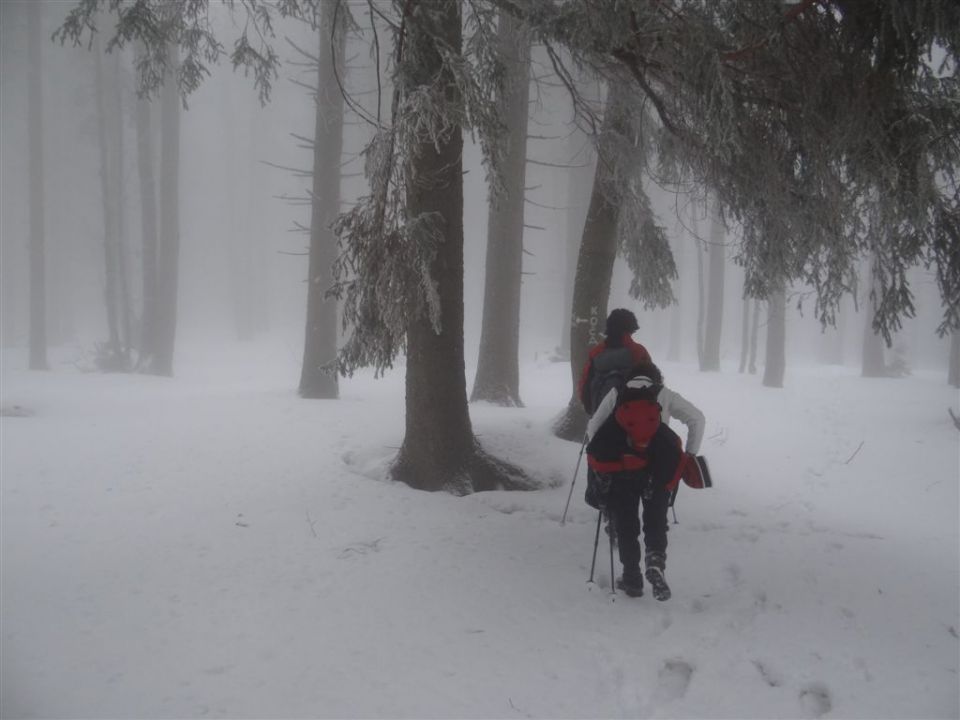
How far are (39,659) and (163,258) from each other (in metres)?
16.2

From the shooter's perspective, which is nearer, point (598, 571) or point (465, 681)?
point (465, 681)

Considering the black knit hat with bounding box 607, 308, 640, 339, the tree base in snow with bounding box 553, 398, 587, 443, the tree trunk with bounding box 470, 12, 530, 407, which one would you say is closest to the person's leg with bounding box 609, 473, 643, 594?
the black knit hat with bounding box 607, 308, 640, 339

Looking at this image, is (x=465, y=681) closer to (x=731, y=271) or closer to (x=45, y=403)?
(x=45, y=403)

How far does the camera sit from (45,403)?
37.3ft

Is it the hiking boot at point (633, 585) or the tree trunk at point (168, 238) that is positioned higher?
the tree trunk at point (168, 238)

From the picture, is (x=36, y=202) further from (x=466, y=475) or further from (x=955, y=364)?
(x=955, y=364)

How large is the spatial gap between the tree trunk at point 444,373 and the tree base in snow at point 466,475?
1 cm

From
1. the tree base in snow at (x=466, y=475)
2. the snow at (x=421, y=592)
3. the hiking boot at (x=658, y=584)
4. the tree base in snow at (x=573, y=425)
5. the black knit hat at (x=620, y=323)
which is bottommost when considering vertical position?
the snow at (x=421, y=592)

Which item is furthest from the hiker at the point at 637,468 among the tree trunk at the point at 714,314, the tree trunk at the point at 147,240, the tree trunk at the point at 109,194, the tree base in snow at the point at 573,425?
the tree trunk at the point at 109,194

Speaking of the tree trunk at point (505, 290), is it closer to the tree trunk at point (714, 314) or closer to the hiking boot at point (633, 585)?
the hiking boot at point (633, 585)

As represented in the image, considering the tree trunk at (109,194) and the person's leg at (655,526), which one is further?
the tree trunk at (109,194)

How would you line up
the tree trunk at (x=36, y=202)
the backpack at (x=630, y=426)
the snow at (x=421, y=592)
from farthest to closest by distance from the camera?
the tree trunk at (x=36, y=202) → the backpack at (x=630, y=426) → the snow at (x=421, y=592)

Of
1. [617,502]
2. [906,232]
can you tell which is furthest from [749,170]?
[617,502]

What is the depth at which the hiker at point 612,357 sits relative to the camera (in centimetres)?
486
